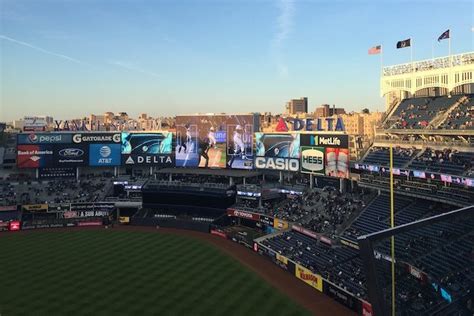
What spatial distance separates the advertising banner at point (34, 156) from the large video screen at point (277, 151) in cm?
3474

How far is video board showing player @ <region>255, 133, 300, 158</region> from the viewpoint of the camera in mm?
57500

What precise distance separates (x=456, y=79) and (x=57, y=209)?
56.8 metres

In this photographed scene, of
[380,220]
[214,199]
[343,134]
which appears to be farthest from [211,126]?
[380,220]

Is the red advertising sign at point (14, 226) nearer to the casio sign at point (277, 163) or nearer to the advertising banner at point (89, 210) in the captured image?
the advertising banner at point (89, 210)

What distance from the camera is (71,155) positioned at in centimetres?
6600

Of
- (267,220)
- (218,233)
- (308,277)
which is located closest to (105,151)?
(218,233)

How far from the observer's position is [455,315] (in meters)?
15.8

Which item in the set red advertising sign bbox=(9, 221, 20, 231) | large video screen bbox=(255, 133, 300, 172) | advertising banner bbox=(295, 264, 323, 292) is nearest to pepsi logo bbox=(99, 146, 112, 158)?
red advertising sign bbox=(9, 221, 20, 231)

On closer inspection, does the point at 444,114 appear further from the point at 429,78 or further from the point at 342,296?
the point at 342,296

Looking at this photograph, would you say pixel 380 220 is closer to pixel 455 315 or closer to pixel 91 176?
pixel 455 315

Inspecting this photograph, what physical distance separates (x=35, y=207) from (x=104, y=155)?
44.9ft

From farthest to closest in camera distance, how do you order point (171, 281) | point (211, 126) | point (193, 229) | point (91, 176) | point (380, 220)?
point (91, 176), point (211, 126), point (193, 229), point (380, 220), point (171, 281)

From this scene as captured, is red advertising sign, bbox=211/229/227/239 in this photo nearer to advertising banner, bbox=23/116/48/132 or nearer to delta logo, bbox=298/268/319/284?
delta logo, bbox=298/268/319/284

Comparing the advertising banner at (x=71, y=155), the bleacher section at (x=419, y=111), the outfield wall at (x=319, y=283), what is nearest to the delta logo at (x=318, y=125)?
the bleacher section at (x=419, y=111)
